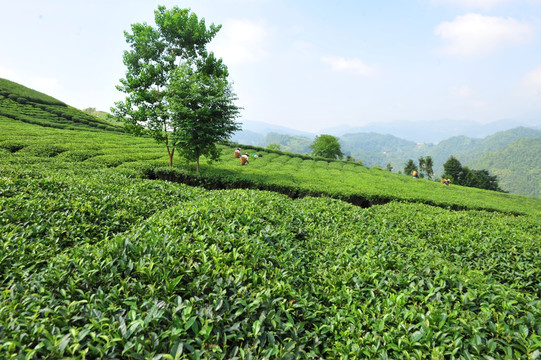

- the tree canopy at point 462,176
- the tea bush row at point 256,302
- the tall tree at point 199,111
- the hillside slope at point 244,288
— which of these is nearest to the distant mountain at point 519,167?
the tree canopy at point 462,176

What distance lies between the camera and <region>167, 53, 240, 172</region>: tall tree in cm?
1219

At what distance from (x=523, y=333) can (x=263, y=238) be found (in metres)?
3.47

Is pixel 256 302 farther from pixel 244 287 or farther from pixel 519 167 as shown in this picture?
pixel 519 167

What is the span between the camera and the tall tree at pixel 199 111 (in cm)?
1219

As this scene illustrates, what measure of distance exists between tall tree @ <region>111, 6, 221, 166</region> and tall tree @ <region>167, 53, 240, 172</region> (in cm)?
111

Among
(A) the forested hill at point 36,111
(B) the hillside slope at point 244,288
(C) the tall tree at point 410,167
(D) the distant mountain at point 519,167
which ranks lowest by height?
(B) the hillside slope at point 244,288

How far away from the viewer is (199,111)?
1196cm

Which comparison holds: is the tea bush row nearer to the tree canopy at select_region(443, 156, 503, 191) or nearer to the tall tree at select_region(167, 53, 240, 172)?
the tall tree at select_region(167, 53, 240, 172)

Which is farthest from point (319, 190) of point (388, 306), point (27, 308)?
point (27, 308)

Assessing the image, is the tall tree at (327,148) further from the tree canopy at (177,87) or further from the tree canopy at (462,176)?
the tree canopy at (177,87)

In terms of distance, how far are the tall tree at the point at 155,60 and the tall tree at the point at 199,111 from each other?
1105 millimetres

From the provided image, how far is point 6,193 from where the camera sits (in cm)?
581

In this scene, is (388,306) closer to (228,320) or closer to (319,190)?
(228,320)

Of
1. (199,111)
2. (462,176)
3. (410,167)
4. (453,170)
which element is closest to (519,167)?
(462,176)
